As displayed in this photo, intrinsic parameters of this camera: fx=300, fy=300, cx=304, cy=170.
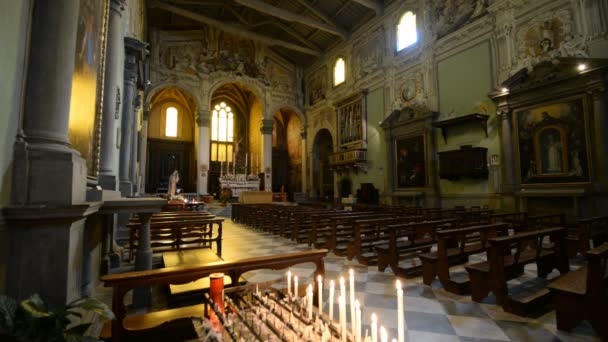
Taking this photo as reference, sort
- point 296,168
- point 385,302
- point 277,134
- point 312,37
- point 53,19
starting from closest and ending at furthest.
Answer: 1. point 53,19
2. point 385,302
3. point 312,37
4. point 296,168
5. point 277,134

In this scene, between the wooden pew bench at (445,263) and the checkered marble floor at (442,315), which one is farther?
the wooden pew bench at (445,263)

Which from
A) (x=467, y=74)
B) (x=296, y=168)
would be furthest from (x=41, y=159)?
(x=296, y=168)

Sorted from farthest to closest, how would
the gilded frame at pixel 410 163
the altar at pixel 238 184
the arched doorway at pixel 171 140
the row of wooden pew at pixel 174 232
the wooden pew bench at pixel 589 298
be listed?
the arched doorway at pixel 171 140, the altar at pixel 238 184, the gilded frame at pixel 410 163, the row of wooden pew at pixel 174 232, the wooden pew bench at pixel 589 298

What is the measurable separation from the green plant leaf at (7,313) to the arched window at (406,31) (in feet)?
43.2

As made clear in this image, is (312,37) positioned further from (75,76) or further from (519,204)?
(75,76)

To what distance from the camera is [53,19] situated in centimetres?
193

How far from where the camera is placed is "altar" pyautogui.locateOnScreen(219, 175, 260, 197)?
15859 mm

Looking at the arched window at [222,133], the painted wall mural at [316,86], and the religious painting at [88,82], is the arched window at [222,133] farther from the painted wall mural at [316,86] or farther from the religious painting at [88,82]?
the religious painting at [88,82]

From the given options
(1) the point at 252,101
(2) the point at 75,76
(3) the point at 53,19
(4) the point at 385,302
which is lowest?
(4) the point at 385,302

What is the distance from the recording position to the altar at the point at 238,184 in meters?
15.9

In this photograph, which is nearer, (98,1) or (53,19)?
(53,19)

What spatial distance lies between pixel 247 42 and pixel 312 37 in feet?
12.8

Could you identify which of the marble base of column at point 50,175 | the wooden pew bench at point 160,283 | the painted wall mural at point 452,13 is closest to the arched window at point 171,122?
the painted wall mural at point 452,13

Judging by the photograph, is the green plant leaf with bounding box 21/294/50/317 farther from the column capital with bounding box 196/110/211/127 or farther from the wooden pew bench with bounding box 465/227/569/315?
the column capital with bounding box 196/110/211/127
